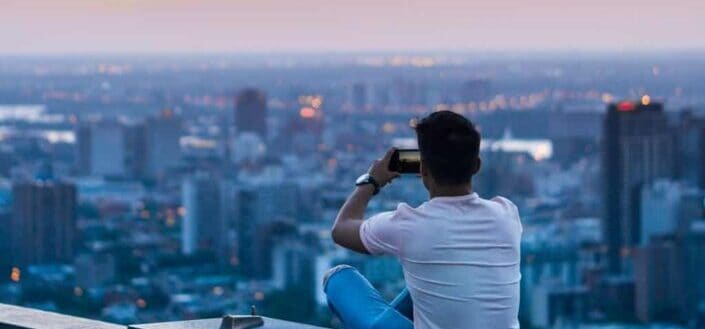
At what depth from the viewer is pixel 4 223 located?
73.3 ft

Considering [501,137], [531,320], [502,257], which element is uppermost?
[502,257]

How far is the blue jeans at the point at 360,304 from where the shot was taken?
233 cm

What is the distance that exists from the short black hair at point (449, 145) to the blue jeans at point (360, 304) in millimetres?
245

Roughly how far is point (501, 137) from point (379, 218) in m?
25.2

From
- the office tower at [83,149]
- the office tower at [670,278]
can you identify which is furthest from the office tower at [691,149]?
the office tower at [83,149]

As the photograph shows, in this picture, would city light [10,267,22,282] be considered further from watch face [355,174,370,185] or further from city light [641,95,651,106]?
watch face [355,174,370,185]

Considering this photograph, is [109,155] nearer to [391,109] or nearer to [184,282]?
[391,109]

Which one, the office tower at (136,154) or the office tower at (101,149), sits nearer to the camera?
the office tower at (101,149)

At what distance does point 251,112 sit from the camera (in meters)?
31.9

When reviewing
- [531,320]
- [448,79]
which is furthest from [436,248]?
[448,79]

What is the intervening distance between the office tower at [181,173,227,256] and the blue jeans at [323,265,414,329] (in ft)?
74.1

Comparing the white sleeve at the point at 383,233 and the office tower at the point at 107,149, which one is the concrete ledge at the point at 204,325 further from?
the office tower at the point at 107,149

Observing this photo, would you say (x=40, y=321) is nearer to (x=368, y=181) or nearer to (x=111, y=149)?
(x=368, y=181)

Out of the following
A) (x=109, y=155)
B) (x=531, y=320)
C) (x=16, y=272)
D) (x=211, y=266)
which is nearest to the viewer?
(x=16, y=272)
